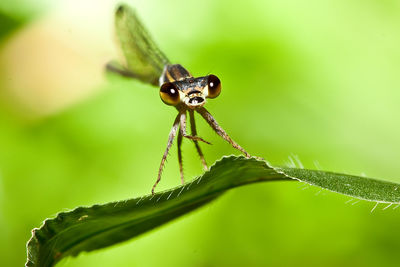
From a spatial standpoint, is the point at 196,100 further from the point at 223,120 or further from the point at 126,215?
the point at 223,120

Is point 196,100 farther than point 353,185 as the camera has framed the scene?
Yes

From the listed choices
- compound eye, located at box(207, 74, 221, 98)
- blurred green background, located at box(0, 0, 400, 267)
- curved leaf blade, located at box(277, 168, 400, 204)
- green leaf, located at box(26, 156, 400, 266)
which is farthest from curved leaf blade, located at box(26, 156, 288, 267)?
blurred green background, located at box(0, 0, 400, 267)

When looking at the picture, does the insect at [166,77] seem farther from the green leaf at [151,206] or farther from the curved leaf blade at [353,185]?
the curved leaf blade at [353,185]

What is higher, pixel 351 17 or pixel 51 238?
pixel 351 17

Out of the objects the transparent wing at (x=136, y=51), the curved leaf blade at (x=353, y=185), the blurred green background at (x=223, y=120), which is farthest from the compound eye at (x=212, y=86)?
the curved leaf blade at (x=353, y=185)

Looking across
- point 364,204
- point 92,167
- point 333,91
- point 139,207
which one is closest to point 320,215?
point 364,204

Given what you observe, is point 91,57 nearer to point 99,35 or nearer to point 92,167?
point 99,35

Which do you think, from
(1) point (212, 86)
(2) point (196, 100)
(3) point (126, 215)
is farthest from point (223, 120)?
(3) point (126, 215)
